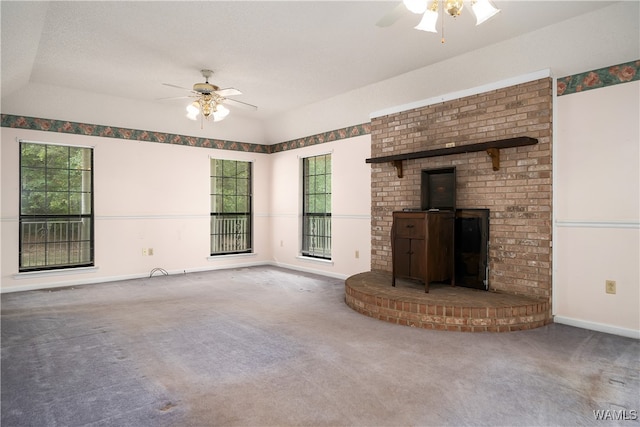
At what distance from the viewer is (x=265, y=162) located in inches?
306

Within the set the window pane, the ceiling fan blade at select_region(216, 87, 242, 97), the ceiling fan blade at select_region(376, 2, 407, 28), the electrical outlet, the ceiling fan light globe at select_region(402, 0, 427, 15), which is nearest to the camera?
the ceiling fan light globe at select_region(402, 0, 427, 15)

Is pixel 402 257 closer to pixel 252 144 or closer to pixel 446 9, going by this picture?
pixel 446 9

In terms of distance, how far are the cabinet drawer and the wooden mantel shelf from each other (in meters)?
0.90

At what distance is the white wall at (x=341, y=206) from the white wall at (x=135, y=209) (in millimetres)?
1111

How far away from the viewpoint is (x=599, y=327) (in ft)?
11.6

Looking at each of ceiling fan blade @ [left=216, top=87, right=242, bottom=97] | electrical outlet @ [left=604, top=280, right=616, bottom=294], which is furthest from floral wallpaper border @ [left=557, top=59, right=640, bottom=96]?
ceiling fan blade @ [left=216, top=87, right=242, bottom=97]

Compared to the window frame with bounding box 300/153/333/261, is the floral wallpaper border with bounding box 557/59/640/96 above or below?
above

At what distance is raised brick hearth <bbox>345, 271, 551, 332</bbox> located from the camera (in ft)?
11.5

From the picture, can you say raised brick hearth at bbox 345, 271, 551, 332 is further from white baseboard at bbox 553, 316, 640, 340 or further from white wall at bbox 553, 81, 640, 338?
white wall at bbox 553, 81, 640, 338

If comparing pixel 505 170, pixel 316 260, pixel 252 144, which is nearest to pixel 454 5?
pixel 505 170

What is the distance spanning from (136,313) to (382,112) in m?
3.96

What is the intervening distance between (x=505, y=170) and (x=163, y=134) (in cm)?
526

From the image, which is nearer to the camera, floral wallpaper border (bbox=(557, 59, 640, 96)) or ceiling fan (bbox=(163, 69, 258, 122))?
floral wallpaper border (bbox=(557, 59, 640, 96))

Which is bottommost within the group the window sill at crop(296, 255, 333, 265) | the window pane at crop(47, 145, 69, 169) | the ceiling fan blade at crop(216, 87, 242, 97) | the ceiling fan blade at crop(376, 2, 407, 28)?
the window sill at crop(296, 255, 333, 265)
